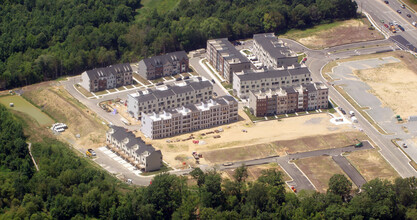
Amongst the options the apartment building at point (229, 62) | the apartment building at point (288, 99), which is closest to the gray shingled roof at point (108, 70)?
the apartment building at point (229, 62)

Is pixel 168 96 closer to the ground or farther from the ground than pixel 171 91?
closer to the ground

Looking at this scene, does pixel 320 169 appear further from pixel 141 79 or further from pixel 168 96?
pixel 141 79

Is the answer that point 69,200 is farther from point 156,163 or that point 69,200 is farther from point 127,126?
point 127,126

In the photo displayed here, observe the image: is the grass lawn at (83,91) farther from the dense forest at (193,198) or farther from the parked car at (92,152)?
the dense forest at (193,198)

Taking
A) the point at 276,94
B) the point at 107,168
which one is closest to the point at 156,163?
the point at 107,168

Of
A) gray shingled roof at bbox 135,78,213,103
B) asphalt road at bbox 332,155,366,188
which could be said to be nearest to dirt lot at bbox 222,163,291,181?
asphalt road at bbox 332,155,366,188

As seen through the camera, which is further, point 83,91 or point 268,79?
point 83,91

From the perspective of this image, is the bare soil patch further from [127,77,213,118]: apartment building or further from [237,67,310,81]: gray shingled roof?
[127,77,213,118]: apartment building

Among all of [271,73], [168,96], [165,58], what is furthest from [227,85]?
[168,96]
